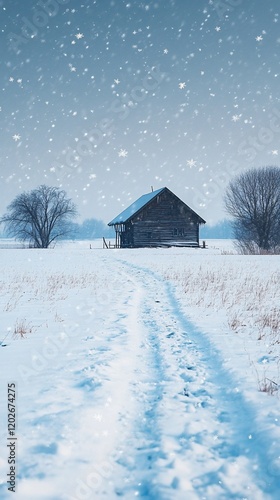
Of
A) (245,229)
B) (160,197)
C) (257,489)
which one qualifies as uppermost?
(160,197)

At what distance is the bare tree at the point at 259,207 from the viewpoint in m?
37.9

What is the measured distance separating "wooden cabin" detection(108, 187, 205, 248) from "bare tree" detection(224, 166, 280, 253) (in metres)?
5.03

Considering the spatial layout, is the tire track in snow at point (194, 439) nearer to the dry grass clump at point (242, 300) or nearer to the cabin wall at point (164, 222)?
the dry grass clump at point (242, 300)

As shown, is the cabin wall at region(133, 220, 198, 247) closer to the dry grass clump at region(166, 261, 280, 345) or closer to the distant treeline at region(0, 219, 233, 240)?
the dry grass clump at region(166, 261, 280, 345)

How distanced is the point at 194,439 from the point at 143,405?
25.9 inches

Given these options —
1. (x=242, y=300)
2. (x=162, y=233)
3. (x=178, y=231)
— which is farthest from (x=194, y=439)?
(x=178, y=231)

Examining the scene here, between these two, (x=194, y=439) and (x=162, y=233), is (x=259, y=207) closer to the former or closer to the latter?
(x=162, y=233)

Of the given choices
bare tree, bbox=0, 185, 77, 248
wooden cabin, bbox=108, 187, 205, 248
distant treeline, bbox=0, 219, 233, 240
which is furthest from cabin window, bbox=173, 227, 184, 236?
distant treeline, bbox=0, 219, 233, 240

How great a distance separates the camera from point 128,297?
882cm

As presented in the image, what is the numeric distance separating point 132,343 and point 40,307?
366 centimetres

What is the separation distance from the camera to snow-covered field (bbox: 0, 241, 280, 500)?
6.98 feet

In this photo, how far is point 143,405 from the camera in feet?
10.1

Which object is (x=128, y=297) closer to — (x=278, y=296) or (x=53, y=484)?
(x=278, y=296)

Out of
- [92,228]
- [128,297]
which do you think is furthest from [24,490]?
[92,228]
